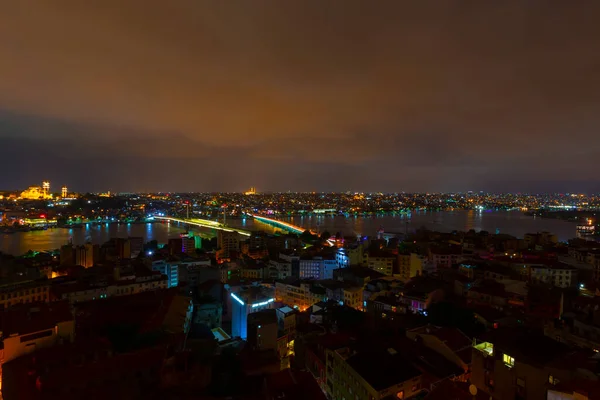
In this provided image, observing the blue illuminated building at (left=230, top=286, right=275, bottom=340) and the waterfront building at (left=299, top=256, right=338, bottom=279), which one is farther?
the waterfront building at (left=299, top=256, right=338, bottom=279)

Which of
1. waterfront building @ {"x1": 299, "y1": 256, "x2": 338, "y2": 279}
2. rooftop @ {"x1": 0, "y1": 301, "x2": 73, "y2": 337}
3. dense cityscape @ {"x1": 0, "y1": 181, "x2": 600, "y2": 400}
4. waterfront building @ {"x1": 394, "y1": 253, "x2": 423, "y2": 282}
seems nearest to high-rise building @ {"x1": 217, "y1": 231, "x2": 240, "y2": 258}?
dense cityscape @ {"x1": 0, "y1": 181, "x2": 600, "y2": 400}

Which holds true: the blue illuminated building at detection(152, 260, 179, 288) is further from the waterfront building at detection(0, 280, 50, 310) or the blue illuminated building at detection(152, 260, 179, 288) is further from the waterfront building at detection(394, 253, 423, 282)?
the waterfront building at detection(394, 253, 423, 282)

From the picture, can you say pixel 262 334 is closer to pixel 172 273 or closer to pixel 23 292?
pixel 23 292

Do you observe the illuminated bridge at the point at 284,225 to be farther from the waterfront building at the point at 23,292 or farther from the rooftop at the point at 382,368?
the rooftop at the point at 382,368

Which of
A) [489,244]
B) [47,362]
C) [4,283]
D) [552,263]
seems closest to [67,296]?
[4,283]

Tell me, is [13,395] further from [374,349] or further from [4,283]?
[4,283]

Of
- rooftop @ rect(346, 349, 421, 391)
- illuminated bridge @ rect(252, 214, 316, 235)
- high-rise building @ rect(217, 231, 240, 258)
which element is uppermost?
rooftop @ rect(346, 349, 421, 391)

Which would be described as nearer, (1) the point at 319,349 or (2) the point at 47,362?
(2) the point at 47,362
